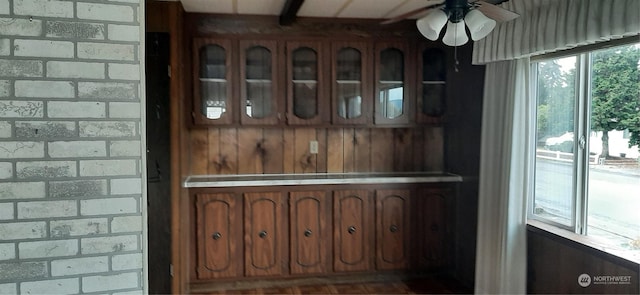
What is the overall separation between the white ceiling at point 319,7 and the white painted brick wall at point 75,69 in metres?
1.86

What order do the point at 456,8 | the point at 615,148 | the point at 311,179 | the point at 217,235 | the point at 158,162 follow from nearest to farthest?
the point at 456,8 → the point at 615,148 → the point at 158,162 → the point at 217,235 → the point at 311,179

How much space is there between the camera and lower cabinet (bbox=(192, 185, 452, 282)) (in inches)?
139

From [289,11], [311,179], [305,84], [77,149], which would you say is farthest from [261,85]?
[77,149]

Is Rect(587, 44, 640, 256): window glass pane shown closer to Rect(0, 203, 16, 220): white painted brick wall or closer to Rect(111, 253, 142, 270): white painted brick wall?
Rect(111, 253, 142, 270): white painted brick wall

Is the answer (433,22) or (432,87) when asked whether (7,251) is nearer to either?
(433,22)

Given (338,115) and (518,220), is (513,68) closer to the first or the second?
(518,220)

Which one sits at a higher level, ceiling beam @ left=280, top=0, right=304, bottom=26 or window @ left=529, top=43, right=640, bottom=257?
ceiling beam @ left=280, top=0, right=304, bottom=26

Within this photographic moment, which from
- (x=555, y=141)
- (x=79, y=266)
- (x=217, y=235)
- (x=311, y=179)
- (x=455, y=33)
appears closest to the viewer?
(x=79, y=266)

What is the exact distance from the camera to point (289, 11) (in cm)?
336

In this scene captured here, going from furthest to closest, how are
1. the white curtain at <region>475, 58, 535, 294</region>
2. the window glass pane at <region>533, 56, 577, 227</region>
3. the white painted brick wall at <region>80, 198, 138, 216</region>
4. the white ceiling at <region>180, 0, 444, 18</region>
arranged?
the white ceiling at <region>180, 0, 444, 18</region>
the white curtain at <region>475, 58, 535, 294</region>
the window glass pane at <region>533, 56, 577, 227</region>
the white painted brick wall at <region>80, 198, 138, 216</region>

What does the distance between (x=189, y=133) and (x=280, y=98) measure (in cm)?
84

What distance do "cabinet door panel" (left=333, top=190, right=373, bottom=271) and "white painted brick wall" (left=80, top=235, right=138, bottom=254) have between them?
2.20 m

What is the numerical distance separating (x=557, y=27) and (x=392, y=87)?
1608 millimetres

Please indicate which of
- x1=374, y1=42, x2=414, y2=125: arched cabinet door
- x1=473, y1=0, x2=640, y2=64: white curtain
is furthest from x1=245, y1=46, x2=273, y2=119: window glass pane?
x1=473, y1=0, x2=640, y2=64: white curtain
